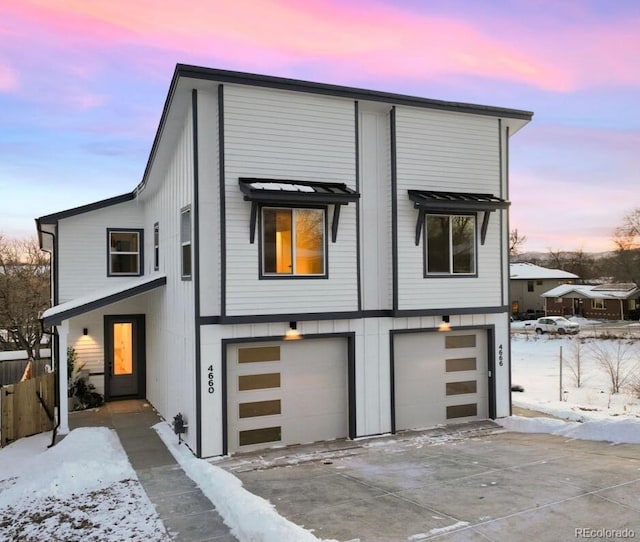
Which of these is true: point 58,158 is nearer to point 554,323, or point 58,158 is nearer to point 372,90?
point 372,90

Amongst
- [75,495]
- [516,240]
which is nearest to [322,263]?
[75,495]

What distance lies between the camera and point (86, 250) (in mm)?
15398

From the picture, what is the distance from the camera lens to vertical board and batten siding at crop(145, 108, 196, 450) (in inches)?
380

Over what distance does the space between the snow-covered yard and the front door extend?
11.1ft

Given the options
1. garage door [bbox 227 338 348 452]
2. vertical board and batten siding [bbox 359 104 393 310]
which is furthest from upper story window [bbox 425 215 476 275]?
garage door [bbox 227 338 348 452]

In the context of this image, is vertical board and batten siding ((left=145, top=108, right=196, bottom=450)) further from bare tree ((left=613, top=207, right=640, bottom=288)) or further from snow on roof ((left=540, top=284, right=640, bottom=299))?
bare tree ((left=613, top=207, right=640, bottom=288))

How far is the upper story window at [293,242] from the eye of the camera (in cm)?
955

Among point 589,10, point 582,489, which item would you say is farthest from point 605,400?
point 589,10

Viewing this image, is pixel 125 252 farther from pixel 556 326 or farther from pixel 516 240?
pixel 516 240

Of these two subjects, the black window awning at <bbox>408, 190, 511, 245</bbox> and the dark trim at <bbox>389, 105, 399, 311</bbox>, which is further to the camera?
the dark trim at <bbox>389, 105, 399, 311</bbox>

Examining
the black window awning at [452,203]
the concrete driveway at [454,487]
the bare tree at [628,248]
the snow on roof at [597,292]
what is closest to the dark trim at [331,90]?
the black window awning at [452,203]

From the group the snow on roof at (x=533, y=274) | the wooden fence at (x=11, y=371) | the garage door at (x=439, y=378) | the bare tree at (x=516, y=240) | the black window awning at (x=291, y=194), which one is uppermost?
the bare tree at (x=516, y=240)

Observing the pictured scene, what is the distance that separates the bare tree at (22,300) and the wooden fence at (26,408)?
19.4 m

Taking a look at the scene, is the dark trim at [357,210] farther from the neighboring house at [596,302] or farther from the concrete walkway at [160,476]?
the neighboring house at [596,302]
